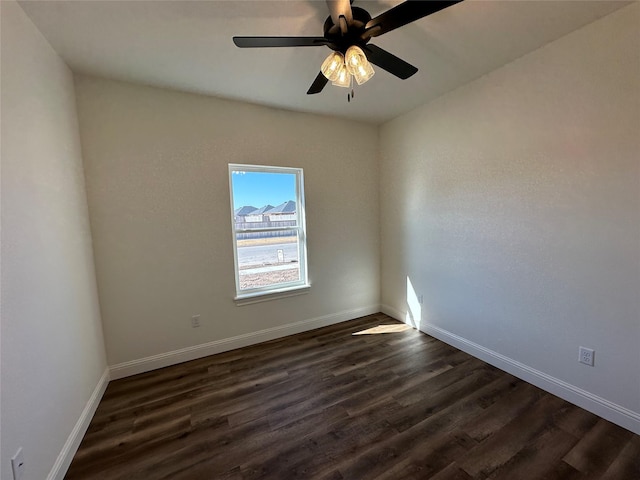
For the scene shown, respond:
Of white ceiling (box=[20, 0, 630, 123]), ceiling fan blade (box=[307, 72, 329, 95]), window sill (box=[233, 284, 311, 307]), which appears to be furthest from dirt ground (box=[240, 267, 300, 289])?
ceiling fan blade (box=[307, 72, 329, 95])

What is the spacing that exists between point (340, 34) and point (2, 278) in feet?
6.32

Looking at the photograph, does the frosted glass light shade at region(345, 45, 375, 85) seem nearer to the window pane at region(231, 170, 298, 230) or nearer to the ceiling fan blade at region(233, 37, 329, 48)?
the ceiling fan blade at region(233, 37, 329, 48)

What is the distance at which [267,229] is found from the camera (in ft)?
10.0

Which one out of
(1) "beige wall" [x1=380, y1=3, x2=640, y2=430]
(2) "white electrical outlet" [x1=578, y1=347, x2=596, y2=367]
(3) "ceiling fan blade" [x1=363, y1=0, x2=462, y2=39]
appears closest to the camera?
(3) "ceiling fan blade" [x1=363, y1=0, x2=462, y2=39]

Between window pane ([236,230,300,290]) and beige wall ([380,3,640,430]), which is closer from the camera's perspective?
beige wall ([380,3,640,430])

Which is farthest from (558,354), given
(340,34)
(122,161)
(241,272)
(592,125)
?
(122,161)

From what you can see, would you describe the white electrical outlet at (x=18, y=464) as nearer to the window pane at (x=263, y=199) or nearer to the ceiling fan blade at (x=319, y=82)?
the window pane at (x=263, y=199)

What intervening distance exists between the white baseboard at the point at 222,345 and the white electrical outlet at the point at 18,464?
1294 mm

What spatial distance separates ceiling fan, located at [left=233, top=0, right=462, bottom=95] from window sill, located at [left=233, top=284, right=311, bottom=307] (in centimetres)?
219

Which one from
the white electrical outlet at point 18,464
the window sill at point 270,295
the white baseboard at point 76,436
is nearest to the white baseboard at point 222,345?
the white baseboard at point 76,436

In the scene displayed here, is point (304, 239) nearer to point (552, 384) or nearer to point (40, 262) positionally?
point (40, 262)

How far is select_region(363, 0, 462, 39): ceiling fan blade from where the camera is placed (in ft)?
3.63

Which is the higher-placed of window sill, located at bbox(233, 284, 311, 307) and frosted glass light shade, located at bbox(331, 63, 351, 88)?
frosted glass light shade, located at bbox(331, 63, 351, 88)

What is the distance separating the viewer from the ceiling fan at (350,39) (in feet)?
4.06
